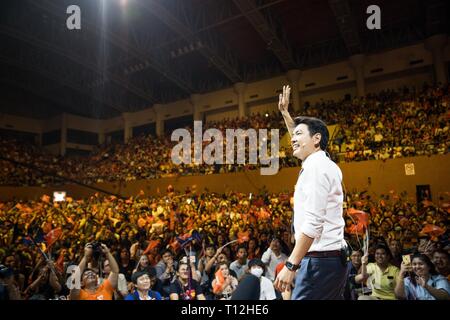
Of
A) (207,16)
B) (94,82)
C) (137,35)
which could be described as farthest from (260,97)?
(94,82)

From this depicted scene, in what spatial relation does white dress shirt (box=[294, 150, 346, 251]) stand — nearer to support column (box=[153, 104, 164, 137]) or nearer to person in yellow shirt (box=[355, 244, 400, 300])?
person in yellow shirt (box=[355, 244, 400, 300])

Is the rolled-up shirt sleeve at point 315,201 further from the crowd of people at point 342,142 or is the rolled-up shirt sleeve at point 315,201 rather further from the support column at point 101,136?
the support column at point 101,136

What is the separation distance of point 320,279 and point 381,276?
3217 millimetres

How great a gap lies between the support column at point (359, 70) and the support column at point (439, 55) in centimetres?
266

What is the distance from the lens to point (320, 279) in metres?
1.72

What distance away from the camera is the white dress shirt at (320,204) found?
1665mm

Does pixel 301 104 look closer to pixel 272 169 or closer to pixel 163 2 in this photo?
pixel 272 169

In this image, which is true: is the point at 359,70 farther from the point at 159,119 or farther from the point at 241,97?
the point at 159,119

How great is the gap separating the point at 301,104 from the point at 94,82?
1222cm

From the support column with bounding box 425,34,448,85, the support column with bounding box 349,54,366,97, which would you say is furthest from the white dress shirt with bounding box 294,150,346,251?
the support column with bounding box 349,54,366,97

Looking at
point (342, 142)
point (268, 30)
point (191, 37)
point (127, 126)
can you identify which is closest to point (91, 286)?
point (342, 142)

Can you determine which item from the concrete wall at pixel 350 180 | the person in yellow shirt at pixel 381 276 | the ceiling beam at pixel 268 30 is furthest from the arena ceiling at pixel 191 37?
the person in yellow shirt at pixel 381 276
